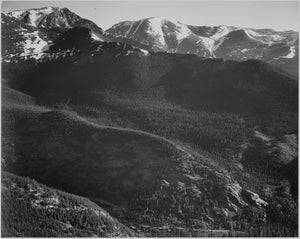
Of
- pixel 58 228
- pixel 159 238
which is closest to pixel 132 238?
pixel 159 238

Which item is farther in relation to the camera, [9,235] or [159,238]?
[159,238]

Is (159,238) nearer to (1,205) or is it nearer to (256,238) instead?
(256,238)

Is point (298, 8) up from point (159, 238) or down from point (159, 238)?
up

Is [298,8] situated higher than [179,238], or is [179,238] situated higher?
[298,8]

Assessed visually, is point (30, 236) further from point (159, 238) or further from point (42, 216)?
point (159, 238)

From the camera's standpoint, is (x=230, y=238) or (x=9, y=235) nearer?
(x=9, y=235)

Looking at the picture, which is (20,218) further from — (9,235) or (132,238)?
(132,238)

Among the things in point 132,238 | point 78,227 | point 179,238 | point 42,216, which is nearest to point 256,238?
point 179,238
